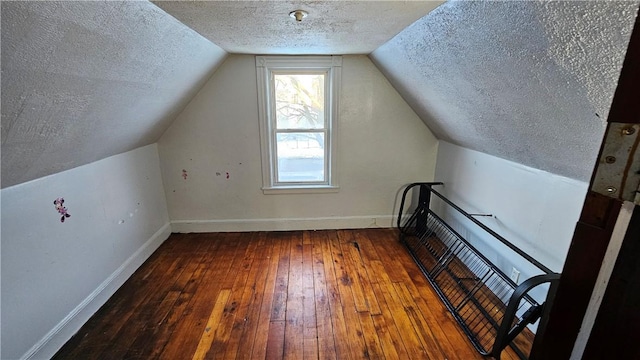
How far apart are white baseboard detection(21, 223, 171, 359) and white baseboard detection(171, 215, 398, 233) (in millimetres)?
479

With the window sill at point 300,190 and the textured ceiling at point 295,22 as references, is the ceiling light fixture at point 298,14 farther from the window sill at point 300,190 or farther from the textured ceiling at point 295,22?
the window sill at point 300,190

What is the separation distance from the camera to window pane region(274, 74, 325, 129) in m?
3.05

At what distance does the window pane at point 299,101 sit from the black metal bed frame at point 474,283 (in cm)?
133

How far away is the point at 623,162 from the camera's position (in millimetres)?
407

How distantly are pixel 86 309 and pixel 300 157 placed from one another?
219 centimetres

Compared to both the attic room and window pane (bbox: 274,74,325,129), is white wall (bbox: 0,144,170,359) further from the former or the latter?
window pane (bbox: 274,74,325,129)

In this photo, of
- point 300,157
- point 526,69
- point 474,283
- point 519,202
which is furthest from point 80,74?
point 474,283

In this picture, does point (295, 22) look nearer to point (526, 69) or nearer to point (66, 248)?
point (526, 69)

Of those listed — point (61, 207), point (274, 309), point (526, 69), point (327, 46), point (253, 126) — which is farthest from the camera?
point (253, 126)

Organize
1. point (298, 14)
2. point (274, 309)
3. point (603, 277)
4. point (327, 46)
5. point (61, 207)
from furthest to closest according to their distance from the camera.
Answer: point (327, 46) < point (274, 309) < point (61, 207) < point (298, 14) < point (603, 277)

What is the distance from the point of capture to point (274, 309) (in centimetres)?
216

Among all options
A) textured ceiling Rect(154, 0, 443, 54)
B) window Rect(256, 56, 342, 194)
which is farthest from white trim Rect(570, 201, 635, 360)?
window Rect(256, 56, 342, 194)


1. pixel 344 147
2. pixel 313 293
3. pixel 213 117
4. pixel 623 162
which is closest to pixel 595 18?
pixel 623 162

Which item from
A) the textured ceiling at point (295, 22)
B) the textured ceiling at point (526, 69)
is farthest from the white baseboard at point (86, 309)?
the textured ceiling at point (526, 69)
